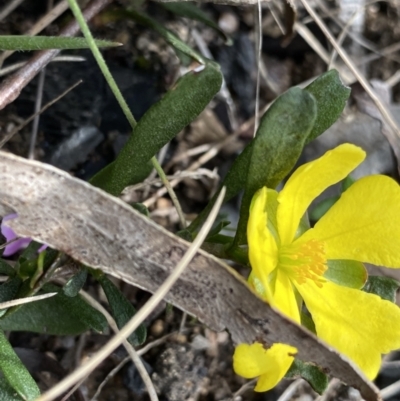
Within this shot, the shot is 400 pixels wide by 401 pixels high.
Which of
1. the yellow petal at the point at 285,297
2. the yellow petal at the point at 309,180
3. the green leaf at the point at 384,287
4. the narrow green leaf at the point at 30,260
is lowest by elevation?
the green leaf at the point at 384,287

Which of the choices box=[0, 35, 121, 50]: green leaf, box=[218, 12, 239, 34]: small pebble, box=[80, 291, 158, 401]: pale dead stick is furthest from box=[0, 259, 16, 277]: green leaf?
box=[218, 12, 239, 34]: small pebble

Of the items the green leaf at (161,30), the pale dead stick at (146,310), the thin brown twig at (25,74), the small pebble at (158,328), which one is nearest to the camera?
the pale dead stick at (146,310)

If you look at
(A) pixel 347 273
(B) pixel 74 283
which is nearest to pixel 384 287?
(A) pixel 347 273

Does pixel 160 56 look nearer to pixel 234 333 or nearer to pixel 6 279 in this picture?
pixel 6 279

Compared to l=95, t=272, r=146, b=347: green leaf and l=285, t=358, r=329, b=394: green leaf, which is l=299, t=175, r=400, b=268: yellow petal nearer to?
l=285, t=358, r=329, b=394: green leaf

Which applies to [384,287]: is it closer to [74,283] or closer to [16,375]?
[74,283]

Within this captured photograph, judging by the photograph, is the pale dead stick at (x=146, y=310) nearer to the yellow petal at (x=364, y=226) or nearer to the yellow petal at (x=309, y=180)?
the yellow petal at (x=309, y=180)

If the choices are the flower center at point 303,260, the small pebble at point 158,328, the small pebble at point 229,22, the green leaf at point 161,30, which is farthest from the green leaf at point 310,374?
the small pebble at point 229,22
